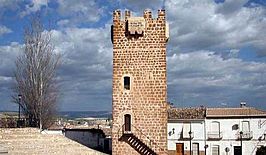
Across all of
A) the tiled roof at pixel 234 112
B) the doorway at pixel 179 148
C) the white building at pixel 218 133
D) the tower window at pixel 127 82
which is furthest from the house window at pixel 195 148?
the tower window at pixel 127 82

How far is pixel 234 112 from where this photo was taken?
143ft

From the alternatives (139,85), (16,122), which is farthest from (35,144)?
(16,122)

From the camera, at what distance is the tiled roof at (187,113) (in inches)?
1700

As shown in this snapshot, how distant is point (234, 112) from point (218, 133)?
295cm

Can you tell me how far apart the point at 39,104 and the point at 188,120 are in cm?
1669

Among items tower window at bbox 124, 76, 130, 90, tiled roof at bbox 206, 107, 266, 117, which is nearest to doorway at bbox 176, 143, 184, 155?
tiled roof at bbox 206, 107, 266, 117

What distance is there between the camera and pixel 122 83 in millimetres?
26688

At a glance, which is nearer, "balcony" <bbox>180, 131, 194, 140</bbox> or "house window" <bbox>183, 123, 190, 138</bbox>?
"balcony" <bbox>180, 131, 194, 140</bbox>

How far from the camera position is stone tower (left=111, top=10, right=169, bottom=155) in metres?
26.2

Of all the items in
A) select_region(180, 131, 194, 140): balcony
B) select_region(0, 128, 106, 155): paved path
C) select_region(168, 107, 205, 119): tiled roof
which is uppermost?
select_region(168, 107, 205, 119): tiled roof

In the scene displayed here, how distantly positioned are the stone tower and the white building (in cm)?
1697

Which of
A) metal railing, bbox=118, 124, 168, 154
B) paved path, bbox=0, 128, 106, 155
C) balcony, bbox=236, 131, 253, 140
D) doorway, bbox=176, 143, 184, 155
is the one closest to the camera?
paved path, bbox=0, 128, 106, 155

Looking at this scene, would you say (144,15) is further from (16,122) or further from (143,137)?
(16,122)

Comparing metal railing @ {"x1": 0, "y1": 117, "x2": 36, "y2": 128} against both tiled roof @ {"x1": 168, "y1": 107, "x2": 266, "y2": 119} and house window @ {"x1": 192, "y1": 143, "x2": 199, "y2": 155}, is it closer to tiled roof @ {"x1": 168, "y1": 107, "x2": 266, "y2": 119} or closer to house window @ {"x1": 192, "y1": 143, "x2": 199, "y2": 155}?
tiled roof @ {"x1": 168, "y1": 107, "x2": 266, "y2": 119}
